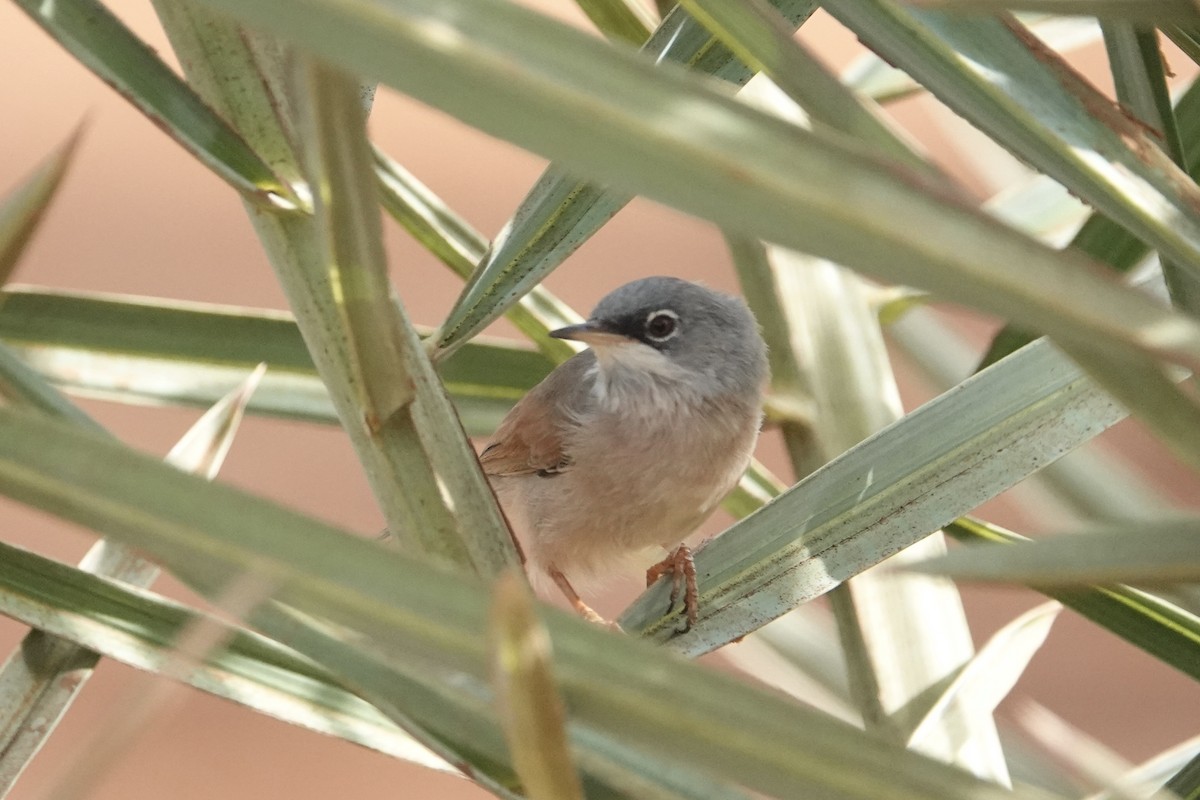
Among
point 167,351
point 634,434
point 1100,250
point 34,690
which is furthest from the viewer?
point 634,434

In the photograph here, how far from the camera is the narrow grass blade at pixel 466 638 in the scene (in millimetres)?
702

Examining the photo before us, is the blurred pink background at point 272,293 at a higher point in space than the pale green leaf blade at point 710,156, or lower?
higher

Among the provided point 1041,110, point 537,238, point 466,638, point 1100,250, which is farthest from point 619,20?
point 466,638

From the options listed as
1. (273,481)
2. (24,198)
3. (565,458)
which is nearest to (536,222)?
(24,198)

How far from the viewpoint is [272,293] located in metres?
6.64

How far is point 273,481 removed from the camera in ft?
20.7

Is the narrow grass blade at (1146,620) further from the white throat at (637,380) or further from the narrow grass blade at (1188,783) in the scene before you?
the white throat at (637,380)

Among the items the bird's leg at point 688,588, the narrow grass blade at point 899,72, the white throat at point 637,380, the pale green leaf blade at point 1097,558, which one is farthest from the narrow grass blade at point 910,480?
the white throat at point 637,380

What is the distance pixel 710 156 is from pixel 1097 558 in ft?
1.03

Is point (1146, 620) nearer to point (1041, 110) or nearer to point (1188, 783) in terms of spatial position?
point (1188, 783)

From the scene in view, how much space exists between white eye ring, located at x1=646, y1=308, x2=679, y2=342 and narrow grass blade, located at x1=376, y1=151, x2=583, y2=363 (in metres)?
0.82

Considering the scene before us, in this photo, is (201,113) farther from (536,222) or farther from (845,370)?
(845,370)

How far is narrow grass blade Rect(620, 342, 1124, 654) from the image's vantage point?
1.21 meters

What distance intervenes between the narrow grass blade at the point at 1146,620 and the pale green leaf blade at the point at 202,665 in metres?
0.72
